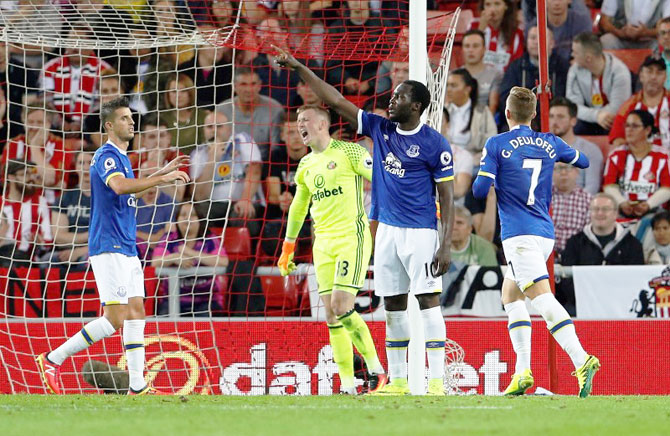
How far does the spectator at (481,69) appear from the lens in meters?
13.1

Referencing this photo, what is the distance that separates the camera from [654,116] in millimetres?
12664

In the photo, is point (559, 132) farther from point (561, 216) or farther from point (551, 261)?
point (551, 261)

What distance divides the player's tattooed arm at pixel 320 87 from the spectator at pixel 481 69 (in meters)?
5.88

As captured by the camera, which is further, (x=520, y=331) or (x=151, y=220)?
(x=151, y=220)

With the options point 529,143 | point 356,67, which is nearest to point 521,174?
point 529,143

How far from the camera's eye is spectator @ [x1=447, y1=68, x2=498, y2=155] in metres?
12.9

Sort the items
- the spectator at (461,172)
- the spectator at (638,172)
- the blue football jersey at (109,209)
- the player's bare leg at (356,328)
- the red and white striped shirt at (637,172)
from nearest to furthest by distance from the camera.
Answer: the blue football jersey at (109,209) → the player's bare leg at (356,328) → the spectator at (638,172) → the red and white striped shirt at (637,172) → the spectator at (461,172)

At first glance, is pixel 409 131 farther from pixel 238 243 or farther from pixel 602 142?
pixel 602 142

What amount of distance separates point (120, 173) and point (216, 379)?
2708mm

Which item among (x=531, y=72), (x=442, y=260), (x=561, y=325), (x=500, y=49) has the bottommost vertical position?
(x=561, y=325)

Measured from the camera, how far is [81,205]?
12.1m

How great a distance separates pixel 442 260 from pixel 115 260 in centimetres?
270

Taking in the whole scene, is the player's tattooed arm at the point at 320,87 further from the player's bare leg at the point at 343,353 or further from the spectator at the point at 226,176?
the spectator at the point at 226,176

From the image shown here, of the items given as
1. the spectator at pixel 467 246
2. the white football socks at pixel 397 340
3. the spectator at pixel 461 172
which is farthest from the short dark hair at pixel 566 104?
the white football socks at pixel 397 340
